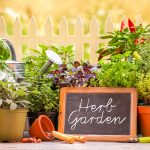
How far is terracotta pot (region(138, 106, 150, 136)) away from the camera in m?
2.29

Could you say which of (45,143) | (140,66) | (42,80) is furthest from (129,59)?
(45,143)

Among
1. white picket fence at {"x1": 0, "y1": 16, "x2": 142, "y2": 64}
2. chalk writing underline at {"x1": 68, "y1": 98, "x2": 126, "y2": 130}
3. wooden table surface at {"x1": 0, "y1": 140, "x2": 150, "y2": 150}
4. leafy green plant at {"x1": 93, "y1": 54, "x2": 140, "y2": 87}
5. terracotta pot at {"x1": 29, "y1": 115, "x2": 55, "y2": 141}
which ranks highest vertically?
white picket fence at {"x1": 0, "y1": 16, "x2": 142, "y2": 64}

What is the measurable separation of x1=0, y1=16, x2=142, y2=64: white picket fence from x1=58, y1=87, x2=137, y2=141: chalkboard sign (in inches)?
73.0

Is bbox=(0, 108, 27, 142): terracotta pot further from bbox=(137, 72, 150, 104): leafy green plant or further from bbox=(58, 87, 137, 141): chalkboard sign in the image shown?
bbox=(137, 72, 150, 104): leafy green plant

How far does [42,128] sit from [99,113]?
274mm

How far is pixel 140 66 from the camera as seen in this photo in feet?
8.04

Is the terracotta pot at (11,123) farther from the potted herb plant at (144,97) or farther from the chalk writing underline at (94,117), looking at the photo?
the potted herb plant at (144,97)

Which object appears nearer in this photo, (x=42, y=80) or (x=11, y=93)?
(x=11, y=93)

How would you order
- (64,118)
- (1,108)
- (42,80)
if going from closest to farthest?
(1,108) < (64,118) < (42,80)

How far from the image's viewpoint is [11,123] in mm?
2180

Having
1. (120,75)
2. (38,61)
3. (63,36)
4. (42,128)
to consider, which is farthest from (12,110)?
(63,36)

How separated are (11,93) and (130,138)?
0.55 m

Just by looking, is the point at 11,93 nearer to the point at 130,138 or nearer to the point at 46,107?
the point at 46,107

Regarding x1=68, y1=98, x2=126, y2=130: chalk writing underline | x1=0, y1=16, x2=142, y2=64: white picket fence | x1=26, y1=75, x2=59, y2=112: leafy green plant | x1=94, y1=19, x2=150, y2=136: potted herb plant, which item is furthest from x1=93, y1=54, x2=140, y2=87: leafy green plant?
x1=0, y1=16, x2=142, y2=64: white picket fence
